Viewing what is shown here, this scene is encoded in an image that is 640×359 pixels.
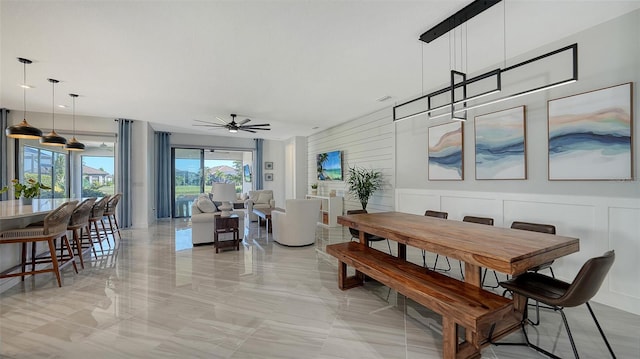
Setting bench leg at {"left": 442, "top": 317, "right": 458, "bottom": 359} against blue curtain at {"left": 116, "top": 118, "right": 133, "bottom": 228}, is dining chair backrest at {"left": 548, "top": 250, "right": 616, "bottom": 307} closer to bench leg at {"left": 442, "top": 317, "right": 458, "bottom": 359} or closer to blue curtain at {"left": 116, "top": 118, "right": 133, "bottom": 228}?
bench leg at {"left": 442, "top": 317, "right": 458, "bottom": 359}

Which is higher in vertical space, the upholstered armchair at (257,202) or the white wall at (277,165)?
the white wall at (277,165)

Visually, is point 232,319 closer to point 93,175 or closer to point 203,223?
point 203,223

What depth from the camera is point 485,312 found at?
152 centimetres

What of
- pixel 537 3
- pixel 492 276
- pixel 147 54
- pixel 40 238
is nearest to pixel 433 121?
pixel 537 3

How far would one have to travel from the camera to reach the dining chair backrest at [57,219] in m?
2.83

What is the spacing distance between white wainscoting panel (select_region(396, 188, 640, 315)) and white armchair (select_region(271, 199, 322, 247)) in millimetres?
2790

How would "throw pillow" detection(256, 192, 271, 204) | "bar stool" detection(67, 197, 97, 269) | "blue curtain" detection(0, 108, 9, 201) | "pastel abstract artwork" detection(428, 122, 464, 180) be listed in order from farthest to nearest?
"throw pillow" detection(256, 192, 271, 204)
"blue curtain" detection(0, 108, 9, 201)
"pastel abstract artwork" detection(428, 122, 464, 180)
"bar stool" detection(67, 197, 97, 269)

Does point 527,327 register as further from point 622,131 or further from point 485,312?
point 622,131

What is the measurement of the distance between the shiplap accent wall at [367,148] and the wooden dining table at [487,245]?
2.69 m

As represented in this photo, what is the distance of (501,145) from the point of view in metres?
A: 3.29

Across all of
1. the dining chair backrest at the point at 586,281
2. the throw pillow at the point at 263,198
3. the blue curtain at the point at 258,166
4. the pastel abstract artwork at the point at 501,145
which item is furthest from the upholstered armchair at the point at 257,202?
the dining chair backrest at the point at 586,281

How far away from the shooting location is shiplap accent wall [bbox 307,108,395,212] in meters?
5.25

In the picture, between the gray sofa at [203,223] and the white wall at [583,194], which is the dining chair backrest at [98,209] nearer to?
the gray sofa at [203,223]

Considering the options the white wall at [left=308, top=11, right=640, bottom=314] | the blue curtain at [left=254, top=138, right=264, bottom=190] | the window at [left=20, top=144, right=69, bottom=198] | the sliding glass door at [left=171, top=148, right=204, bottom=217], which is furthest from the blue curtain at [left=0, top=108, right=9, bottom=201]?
the white wall at [left=308, top=11, right=640, bottom=314]
